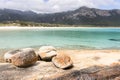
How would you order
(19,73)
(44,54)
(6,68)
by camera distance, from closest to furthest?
(19,73)
(6,68)
(44,54)

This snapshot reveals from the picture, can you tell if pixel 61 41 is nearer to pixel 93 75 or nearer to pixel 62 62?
pixel 62 62

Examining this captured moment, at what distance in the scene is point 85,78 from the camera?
10.3 metres

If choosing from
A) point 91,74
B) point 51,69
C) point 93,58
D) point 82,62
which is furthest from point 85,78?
point 93,58

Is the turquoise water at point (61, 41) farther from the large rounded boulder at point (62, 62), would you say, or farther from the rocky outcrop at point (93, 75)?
the rocky outcrop at point (93, 75)

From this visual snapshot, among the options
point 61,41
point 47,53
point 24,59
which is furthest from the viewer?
point 61,41

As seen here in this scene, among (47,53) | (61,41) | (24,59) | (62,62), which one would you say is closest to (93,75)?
(62,62)

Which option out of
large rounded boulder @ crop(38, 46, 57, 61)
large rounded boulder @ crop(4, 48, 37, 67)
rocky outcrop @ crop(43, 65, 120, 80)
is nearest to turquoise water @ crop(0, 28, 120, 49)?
large rounded boulder @ crop(38, 46, 57, 61)

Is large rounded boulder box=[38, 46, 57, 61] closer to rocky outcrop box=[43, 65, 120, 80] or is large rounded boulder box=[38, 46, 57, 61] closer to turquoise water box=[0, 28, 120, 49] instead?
rocky outcrop box=[43, 65, 120, 80]

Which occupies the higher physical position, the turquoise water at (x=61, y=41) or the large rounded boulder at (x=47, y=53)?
the large rounded boulder at (x=47, y=53)

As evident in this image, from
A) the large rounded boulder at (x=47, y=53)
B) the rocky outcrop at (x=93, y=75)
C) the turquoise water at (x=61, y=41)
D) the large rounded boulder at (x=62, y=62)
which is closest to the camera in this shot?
the rocky outcrop at (x=93, y=75)

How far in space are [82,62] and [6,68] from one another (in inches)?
207

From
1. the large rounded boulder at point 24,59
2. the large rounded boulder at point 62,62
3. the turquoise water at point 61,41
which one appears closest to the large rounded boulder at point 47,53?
the large rounded boulder at point 24,59

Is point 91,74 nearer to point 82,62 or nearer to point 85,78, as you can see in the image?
point 85,78

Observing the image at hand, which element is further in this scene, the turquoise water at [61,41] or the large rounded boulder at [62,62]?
the turquoise water at [61,41]
